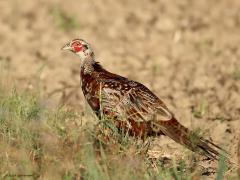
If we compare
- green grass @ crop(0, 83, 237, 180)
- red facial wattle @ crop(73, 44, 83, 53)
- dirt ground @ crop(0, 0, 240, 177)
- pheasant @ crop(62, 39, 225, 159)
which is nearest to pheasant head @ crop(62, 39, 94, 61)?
red facial wattle @ crop(73, 44, 83, 53)

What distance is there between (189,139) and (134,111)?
24.0 inches

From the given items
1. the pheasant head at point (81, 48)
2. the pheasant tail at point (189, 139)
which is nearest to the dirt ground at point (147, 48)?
the pheasant head at point (81, 48)

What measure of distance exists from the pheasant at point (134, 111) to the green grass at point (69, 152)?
0.28 m

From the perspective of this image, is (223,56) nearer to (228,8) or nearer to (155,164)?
(228,8)

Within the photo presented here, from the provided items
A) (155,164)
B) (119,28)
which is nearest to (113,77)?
(155,164)

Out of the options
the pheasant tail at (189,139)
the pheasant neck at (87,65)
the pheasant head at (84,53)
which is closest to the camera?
the pheasant tail at (189,139)

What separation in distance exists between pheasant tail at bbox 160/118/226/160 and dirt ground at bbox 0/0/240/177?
1275 mm

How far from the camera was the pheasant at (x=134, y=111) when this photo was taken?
729 cm

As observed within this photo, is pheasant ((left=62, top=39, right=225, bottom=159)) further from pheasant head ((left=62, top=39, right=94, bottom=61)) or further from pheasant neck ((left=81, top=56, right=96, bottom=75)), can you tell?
pheasant head ((left=62, top=39, right=94, bottom=61))

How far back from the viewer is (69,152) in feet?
20.8

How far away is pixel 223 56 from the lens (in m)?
12.2

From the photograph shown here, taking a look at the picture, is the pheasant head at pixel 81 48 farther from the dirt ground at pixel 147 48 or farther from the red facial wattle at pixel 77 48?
the dirt ground at pixel 147 48

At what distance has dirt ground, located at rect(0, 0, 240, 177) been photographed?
10336 mm

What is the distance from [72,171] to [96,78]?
72.2 inches
